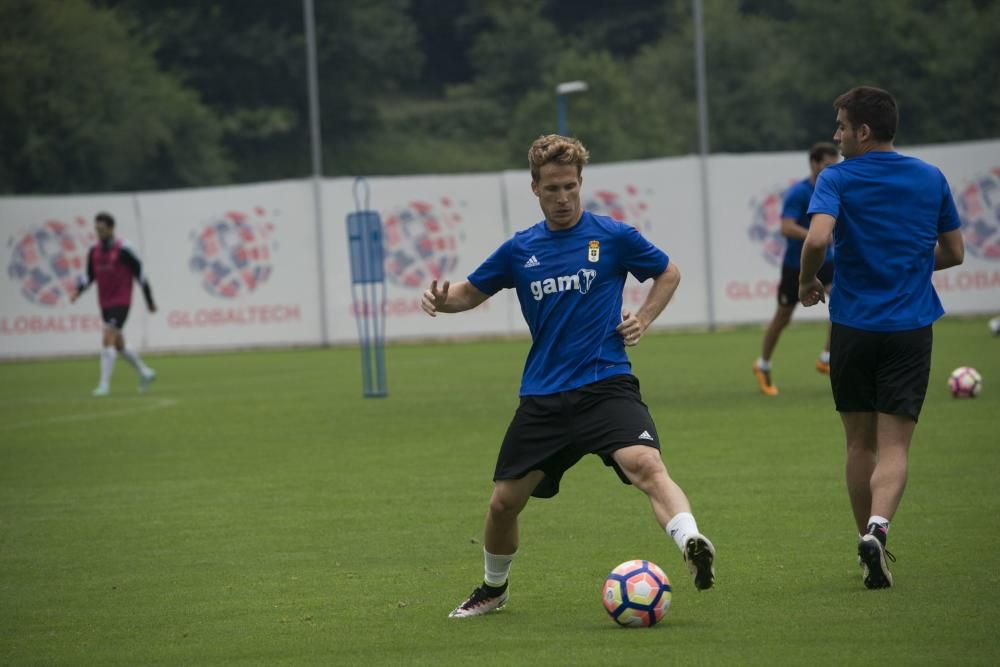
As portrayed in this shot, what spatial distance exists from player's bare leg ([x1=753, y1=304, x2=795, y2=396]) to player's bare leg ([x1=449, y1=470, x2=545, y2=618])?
8.75 metres

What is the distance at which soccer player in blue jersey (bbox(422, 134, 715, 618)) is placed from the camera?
660 centimetres

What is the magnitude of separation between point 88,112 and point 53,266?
24.7m

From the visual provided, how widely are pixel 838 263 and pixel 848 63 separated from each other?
169 feet

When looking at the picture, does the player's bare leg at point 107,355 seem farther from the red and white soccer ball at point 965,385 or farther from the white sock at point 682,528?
the white sock at point 682,528

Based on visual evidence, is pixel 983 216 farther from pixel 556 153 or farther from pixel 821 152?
pixel 556 153

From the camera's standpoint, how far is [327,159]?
62.1 metres

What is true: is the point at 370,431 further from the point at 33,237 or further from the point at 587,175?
the point at 33,237

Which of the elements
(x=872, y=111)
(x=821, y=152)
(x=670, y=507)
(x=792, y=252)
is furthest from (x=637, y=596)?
(x=792, y=252)

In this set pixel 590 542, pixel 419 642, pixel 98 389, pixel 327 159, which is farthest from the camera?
pixel 327 159

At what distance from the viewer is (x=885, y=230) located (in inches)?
279

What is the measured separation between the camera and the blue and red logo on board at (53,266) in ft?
95.3

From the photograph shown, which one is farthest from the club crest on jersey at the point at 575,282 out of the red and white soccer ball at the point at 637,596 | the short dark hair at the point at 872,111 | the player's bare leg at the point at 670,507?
the short dark hair at the point at 872,111

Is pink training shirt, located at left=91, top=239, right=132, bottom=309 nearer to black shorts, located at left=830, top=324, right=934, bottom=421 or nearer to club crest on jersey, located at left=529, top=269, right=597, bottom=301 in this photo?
club crest on jersey, located at left=529, top=269, right=597, bottom=301

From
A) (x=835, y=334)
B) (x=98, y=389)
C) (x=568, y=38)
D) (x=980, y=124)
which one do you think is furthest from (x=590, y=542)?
(x=568, y=38)
